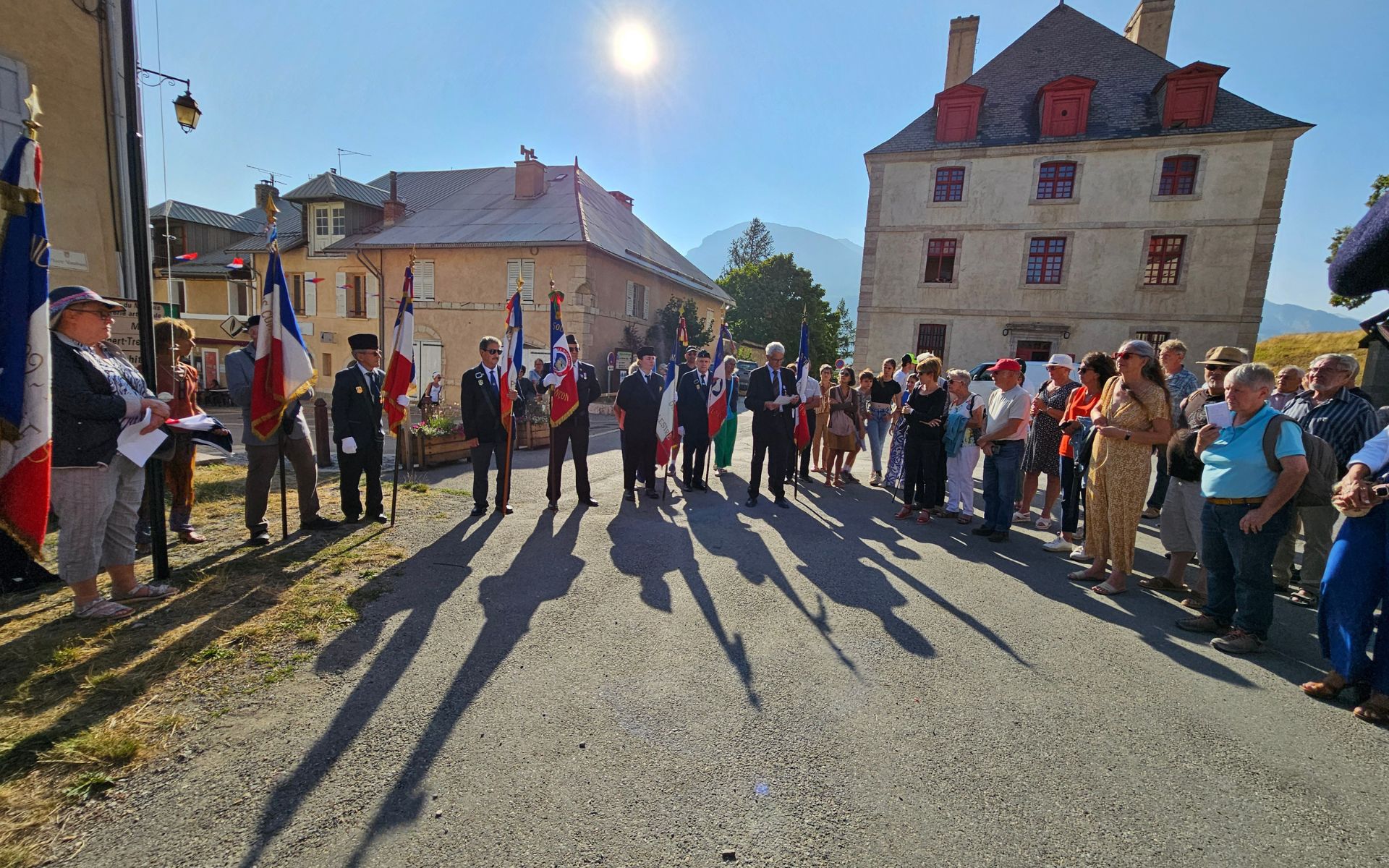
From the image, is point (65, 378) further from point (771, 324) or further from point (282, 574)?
point (771, 324)

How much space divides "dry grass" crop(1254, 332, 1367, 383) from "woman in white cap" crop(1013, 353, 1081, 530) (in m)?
30.0

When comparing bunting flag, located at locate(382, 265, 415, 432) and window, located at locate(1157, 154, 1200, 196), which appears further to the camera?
window, located at locate(1157, 154, 1200, 196)

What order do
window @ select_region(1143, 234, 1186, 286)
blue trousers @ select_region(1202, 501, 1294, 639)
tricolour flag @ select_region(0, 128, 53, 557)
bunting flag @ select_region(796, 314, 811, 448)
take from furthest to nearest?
window @ select_region(1143, 234, 1186, 286) < bunting flag @ select_region(796, 314, 811, 448) < blue trousers @ select_region(1202, 501, 1294, 639) < tricolour flag @ select_region(0, 128, 53, 557)

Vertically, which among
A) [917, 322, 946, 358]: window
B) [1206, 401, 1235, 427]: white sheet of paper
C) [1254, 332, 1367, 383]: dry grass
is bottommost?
[1206, 401, 1235, 427]: white sheet of paper

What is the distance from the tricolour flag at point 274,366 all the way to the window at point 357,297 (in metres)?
23.7

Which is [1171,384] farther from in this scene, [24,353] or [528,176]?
[528,176]

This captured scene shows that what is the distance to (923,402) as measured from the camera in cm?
703

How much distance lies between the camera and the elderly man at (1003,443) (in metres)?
6.01

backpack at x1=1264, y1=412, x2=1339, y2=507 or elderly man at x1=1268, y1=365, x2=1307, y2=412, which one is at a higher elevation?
elderly man at x1=1268, y1=365, x2=1307, y2=412

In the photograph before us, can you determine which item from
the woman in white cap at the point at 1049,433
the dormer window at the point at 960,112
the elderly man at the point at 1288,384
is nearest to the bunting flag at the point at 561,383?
the woman in white cap at the point at 1049,433

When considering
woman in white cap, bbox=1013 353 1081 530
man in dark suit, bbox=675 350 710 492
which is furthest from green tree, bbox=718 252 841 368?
woman in white cap, bbox=1013 353 1081 530

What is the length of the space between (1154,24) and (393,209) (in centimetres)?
3368

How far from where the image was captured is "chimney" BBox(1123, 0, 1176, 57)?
24156mm

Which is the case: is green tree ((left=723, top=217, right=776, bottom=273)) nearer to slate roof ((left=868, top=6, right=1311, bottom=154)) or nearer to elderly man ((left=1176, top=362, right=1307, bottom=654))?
slate roof ((left=868, top=6, right=1311, bottom=154))
